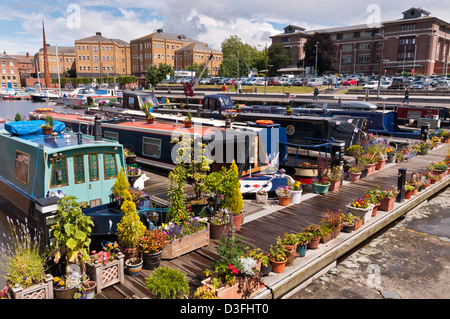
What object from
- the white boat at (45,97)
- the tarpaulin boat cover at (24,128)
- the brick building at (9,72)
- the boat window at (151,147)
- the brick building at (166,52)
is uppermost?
the brick building at (166,52)

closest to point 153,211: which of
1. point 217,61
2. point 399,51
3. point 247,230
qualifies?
point 247,230

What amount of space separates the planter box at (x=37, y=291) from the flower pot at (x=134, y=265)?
1547mm

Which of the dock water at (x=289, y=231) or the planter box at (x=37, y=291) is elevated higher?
the planter box at (x=37, y=291)

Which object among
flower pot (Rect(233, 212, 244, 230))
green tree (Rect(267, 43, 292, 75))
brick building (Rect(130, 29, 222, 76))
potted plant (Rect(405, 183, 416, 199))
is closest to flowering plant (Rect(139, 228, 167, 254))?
flower pot (Rect(233, 212, 244, 230))

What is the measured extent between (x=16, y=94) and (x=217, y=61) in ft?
194

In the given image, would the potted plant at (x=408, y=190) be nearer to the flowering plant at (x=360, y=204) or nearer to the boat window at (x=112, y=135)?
the flowering plant at (x=360, y=204)

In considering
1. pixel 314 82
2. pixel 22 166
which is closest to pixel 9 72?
pixel 314 82

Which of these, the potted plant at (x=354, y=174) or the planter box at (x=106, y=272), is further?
the potted plant at (x=354, y=174)

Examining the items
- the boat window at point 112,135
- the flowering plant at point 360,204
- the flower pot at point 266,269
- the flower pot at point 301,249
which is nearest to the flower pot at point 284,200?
the flowering plant at point 360,204

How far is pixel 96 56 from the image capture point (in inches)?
4296

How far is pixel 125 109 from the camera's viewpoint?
22109mm

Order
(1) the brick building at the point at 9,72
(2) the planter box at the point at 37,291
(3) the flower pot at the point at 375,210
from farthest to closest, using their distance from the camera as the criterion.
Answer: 1. (1) the brick building at the point at 9,72
2. (3) the flower pot at the point at 375,210
3. (2) the planter box at the point at 37,291

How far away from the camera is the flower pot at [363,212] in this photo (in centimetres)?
1023
